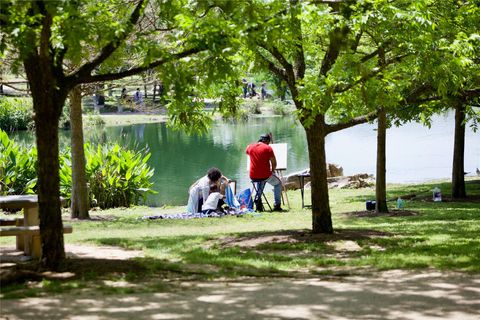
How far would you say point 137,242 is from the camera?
38.3 feet

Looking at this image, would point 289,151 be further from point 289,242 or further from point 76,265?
point 76,265

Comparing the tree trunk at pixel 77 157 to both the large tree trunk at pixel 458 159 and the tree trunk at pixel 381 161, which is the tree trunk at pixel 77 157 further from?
the large tree trunk at pixel 458 159

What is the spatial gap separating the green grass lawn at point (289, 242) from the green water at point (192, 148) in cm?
596

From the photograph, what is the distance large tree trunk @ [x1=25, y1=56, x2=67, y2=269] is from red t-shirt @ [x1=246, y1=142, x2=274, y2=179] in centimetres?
951

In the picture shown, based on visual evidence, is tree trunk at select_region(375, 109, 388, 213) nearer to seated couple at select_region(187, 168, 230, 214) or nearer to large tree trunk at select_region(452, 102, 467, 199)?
seated couple at select_region(187, 168, 230, 214)

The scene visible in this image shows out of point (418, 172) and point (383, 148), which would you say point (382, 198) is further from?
point (418, 172)

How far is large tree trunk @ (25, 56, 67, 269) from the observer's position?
27.1ft

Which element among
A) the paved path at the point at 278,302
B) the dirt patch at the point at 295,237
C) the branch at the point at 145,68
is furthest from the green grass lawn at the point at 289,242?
the branch at the point at 145,68

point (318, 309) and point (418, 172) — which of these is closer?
point (318, 309)

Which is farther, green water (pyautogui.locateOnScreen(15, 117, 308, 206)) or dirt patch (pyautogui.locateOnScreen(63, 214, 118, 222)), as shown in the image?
green water (pyautogui.locateOnScreen(15, 117, 308, 206))

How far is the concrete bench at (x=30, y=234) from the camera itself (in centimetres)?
866

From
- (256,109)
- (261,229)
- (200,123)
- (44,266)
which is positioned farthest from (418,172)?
(256,109)

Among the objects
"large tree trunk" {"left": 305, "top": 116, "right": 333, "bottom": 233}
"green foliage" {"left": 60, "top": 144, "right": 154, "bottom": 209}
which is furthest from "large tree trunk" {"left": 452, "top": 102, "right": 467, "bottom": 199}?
"large tree trunk" {"left": 305, "top": 116, "right": 333, "bottom": 233}

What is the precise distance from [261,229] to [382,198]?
11.2 feet
